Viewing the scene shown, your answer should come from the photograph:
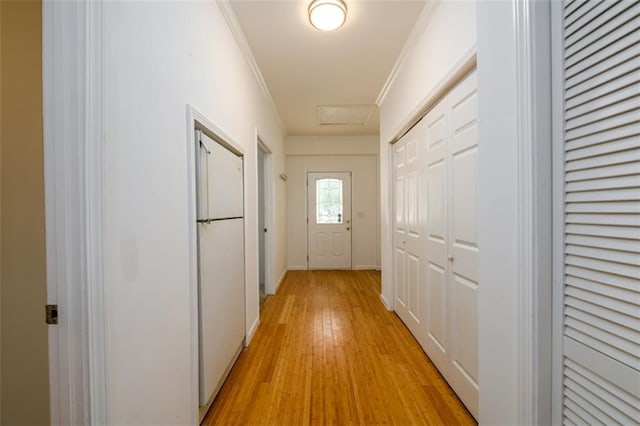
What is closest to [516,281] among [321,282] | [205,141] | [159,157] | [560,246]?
[560,246]

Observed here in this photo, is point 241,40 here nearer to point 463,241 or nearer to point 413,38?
point 413,38

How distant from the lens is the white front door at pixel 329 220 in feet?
20.0

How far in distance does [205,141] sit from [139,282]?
938 millimetres

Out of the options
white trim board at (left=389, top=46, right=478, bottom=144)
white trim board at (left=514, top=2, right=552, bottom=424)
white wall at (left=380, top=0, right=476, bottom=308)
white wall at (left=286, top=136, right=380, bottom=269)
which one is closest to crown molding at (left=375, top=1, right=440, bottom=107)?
white wall at (left=380, top=0, right=476, bottom=308)

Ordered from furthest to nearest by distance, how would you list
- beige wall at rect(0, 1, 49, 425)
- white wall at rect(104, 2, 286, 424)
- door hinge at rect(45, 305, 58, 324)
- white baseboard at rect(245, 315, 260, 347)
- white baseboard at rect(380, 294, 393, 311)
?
white baseboard at rect(380, 294, 393, 311), white baseboard at rect(245, 315, 260, 347), beige wall at rect(0, 1, 49, 425), white wall at rect(104, 2, 286, 424), door hinge at rect(45, 305, 58, 324)

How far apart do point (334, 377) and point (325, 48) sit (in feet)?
9.15

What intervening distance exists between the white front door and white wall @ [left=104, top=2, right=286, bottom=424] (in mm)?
4290

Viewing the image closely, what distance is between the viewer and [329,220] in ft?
20.1

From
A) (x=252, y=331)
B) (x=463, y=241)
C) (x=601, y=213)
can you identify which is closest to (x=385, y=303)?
(x=252, y=331)

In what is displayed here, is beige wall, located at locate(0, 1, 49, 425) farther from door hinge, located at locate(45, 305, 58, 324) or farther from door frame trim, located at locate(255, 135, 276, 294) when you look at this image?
door frame trim, located at locate(255, 135, 276, 294)

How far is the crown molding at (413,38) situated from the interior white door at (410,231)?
0.69m

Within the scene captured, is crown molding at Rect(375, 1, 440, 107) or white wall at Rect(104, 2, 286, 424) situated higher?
crown molding at Rect(375, 1, 440, 107)

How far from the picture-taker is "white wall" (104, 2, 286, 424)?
96cm

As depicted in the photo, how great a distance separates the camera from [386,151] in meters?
3.64
